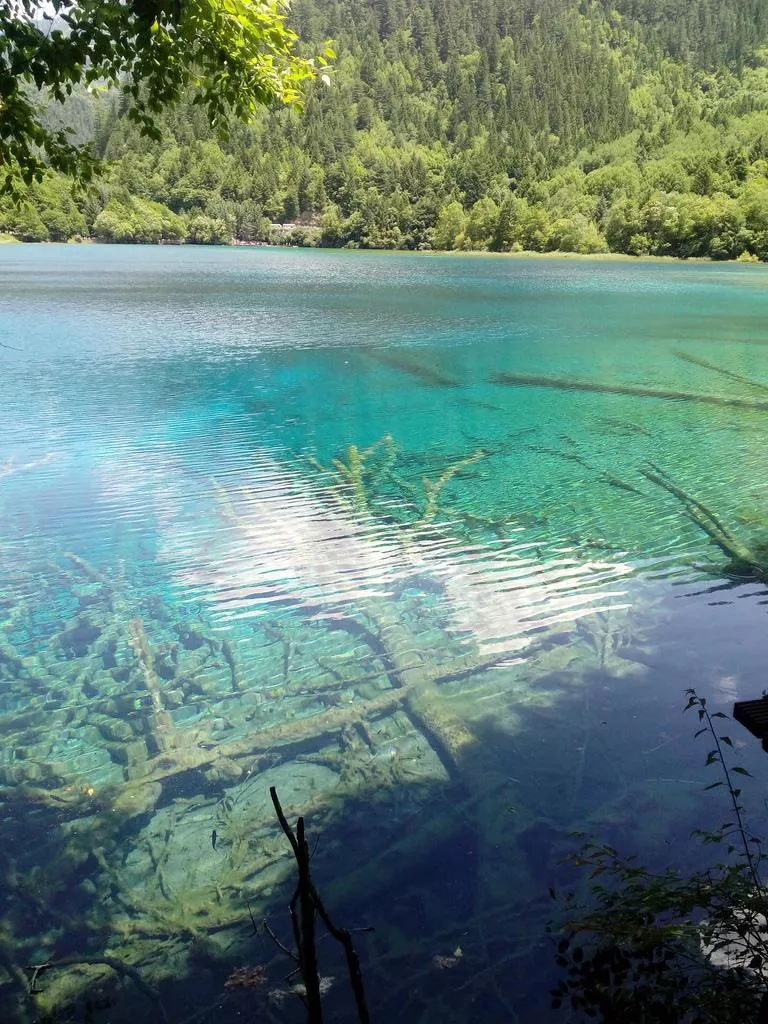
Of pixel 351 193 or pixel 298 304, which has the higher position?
pixel 351 193

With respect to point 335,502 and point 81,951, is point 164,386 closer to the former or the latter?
point 335,502

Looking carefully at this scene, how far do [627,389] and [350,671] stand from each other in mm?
20190

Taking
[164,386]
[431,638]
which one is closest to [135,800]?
[431,638]

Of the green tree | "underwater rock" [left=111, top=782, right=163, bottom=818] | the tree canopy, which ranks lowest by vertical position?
"underwater rock" [left=111, top=782, right=163, bottom=818]

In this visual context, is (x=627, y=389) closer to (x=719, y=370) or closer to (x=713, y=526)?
(x=719, y=370)

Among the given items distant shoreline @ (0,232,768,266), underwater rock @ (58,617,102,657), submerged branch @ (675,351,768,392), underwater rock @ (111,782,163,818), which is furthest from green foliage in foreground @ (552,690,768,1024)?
distant shoreline @ (0,232,768,266)

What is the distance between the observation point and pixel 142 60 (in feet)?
18.3

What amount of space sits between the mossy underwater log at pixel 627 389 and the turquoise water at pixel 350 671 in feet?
4.89

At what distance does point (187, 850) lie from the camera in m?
5.98

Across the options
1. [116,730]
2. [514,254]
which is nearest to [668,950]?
[116,730]

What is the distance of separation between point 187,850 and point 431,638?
13.3 ft

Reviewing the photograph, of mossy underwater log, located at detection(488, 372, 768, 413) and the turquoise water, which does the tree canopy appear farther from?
mossy underwater log, located at detection(488, 372, 768, 413)

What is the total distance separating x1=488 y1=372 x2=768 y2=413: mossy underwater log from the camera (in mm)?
23828

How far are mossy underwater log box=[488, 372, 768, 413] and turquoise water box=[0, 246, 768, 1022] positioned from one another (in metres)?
1.49
